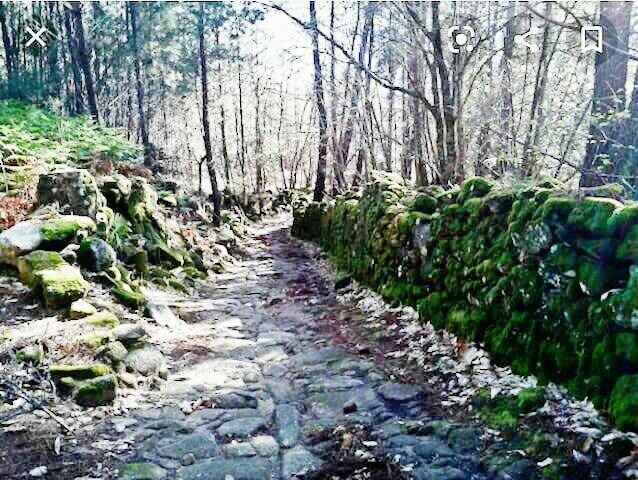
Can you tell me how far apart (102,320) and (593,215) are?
4.59m

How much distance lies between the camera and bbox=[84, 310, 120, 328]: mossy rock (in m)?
5.49

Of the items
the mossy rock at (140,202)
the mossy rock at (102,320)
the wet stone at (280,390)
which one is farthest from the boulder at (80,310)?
the mossy rock at (140,202)

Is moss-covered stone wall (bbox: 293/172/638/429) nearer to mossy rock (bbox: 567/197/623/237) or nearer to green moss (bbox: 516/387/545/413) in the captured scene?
mossy rock (bbox: 567/197/623/237)

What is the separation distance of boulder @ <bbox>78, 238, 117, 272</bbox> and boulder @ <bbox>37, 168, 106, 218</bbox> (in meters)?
1.07

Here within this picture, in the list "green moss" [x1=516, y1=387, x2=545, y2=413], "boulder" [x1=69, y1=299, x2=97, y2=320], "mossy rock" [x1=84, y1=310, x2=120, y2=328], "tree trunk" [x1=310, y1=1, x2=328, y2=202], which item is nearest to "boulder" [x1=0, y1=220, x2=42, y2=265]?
"boulder" [x1=69, y1=299, x2=97, y2=320]

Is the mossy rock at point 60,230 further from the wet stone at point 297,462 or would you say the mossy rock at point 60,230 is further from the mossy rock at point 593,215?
the mossy rock at point 593,215

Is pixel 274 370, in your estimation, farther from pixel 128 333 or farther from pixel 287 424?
pixel 128 333

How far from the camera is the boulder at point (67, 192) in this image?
8.12 meters

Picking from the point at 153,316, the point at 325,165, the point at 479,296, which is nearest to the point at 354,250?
the point at 153,316

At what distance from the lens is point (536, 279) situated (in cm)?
412

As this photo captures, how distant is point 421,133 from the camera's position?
1141 centimetres

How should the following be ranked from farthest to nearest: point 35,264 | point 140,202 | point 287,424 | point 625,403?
1. point 140,202
2. point 35,264
3. point 287,424
4. point 625,403

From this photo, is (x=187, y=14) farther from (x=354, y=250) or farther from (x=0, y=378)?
(x=0, y=378)

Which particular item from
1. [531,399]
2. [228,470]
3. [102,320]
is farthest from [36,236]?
[531,399]
